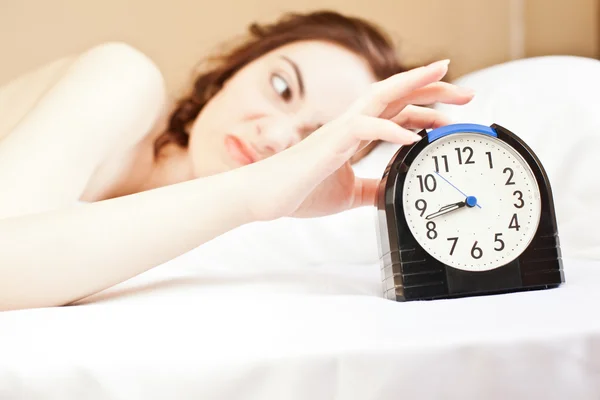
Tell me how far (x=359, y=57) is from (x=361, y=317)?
1.03m

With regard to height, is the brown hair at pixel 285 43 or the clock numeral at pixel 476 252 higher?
the brown hair at pixel 285 43

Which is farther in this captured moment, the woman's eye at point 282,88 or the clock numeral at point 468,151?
the woman's eye at point 282,88

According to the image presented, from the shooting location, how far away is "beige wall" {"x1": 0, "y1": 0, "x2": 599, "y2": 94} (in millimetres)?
2002

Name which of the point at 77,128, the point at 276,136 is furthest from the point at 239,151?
the point at 77,128

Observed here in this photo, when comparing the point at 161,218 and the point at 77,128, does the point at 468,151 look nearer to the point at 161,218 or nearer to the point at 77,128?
the point at 161,218

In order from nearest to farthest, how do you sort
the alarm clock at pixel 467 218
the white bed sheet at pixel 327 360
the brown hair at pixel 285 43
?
the white bed sheet at pixel 327 360 < the alarm clock at pixel 467 218 < the brown hair at pixel 285 43

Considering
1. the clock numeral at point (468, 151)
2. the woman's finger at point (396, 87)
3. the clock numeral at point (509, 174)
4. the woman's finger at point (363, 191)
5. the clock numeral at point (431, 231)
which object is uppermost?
the woman's finger at point (396, 87)

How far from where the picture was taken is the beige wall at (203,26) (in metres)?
2.00

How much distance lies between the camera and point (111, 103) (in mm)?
1213

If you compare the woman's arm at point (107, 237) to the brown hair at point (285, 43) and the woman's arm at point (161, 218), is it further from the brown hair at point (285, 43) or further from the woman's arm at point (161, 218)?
the brown hair at point (285, 43)

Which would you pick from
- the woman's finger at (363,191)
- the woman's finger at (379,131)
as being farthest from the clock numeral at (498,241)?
the woman's finger at (363,191)

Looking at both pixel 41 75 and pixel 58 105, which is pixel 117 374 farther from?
pixel 41 75

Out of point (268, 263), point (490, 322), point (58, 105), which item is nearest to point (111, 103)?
point (58, 105)

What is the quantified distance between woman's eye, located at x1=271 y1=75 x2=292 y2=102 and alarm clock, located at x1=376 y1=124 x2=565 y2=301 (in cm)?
72
